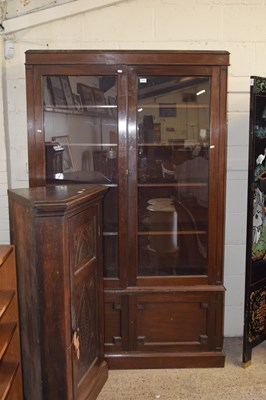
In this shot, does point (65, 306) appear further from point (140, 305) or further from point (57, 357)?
point (140, 305)

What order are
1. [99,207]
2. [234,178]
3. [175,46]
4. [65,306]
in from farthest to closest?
[234,178]
[175,46]
[99,207]
[65,306]

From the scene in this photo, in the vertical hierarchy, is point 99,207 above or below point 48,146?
below

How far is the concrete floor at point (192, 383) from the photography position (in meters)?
2.50

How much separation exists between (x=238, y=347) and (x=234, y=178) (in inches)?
51.2

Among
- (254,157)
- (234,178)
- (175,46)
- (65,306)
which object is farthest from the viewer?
(234,178)

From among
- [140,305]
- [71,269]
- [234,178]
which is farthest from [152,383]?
[234,178]

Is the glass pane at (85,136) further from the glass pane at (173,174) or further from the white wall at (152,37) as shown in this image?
the white wall at (152,37)

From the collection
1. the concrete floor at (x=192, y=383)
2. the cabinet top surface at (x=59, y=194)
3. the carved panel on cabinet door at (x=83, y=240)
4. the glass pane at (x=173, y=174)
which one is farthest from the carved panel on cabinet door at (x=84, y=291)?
the glass pane at (x=173, y=174)

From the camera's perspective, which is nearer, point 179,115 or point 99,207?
point 99,207

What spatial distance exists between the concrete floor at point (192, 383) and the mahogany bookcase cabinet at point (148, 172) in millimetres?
79

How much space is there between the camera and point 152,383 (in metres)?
2.63

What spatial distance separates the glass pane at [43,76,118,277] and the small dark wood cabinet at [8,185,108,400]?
16.5 inches

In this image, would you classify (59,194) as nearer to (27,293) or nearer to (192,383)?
(27,293)

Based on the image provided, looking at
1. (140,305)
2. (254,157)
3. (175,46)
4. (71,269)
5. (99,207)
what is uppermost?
(175,46)
